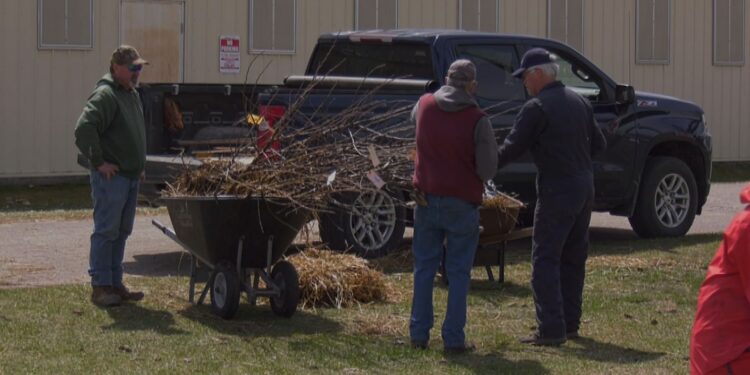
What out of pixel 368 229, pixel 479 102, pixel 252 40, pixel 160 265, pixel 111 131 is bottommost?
pixel 160 265

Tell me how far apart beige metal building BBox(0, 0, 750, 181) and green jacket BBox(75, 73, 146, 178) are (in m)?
5.58

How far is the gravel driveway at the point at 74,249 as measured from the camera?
11305mm

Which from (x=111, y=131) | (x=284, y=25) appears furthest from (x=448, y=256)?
(x=284, y=25)

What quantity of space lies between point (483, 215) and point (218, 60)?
32.3ft

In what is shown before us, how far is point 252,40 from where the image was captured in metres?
20.1

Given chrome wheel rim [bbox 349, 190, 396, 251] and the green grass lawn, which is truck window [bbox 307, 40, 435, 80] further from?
the green grass lawn

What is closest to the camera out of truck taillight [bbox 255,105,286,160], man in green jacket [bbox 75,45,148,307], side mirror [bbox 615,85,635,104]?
truck taillight [bbox 255,105,286,160]

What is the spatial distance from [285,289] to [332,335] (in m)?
0.63

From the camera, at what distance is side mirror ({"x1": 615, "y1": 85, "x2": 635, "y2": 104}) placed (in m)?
12.9

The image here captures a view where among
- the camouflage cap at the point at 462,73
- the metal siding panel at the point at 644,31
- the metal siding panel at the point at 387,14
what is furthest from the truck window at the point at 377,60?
the metal siding panel at the point at 644,31

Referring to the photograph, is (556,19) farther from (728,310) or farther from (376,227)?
(728,310)

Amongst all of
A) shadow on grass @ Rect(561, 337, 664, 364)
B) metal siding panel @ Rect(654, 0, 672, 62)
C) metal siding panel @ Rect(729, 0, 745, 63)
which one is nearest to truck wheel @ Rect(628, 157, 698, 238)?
shadow on grass @ Rect(561, 337, 664, 364)

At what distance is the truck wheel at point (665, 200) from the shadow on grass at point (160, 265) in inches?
185

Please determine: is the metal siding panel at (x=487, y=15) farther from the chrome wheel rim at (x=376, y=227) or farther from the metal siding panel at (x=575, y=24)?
the chrome wheel rim at (x=376, y=227)
